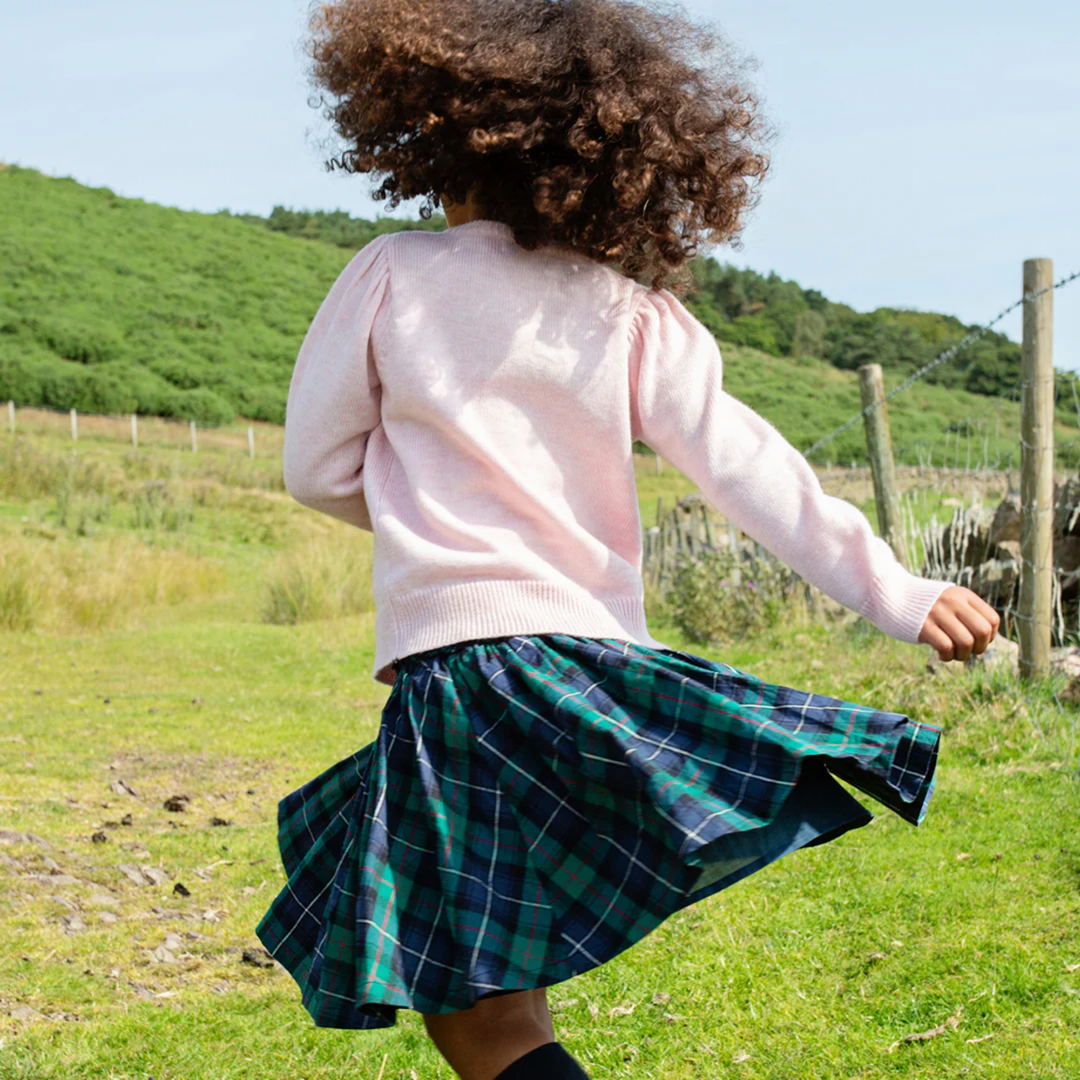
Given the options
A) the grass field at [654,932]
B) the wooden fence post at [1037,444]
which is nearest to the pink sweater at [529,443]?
the grass field at [654,932]

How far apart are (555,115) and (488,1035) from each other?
48.6 inches

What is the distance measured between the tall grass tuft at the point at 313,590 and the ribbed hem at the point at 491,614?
9.62 m

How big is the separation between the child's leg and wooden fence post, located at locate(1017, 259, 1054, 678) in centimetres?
360

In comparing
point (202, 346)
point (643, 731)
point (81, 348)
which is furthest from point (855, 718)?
point (202, 346)

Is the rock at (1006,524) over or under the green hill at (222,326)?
under

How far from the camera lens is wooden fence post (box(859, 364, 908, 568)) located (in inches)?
245

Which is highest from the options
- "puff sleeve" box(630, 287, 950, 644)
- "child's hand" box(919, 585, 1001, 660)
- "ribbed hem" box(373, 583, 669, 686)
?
"puff sleeve" box(630, 287, 950, 644)

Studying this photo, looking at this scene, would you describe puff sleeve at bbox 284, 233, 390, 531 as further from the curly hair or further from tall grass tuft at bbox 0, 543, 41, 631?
tall grass tuft at bbox 0, 543, 41, 631

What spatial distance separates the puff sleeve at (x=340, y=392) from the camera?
171cm

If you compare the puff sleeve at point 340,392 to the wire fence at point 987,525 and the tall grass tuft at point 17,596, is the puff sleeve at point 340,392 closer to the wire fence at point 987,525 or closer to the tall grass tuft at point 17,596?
the wire fence at point 987,525

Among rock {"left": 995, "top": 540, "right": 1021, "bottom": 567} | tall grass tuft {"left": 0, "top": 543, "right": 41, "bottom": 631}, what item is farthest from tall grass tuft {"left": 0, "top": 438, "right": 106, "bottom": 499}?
rock {"left": 995, "top": 540, "right": 1021, "bottom": 567}

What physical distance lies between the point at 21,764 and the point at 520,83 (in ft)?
15.5

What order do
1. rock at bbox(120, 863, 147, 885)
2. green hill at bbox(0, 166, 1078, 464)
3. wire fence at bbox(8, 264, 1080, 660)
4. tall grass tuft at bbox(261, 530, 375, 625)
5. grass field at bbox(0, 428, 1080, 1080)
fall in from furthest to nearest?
green hill at bbox(0, 166, 1078, 464) < tall grass tuft at bbox(261, 530, 375, 625) < wire fence at bbox(8, 264, 1080, 660) < rock at bbox(120, 863, 147, 885) < grass field at bbox(0, 428, 1080, 1080)

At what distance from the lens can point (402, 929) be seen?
1433mm
